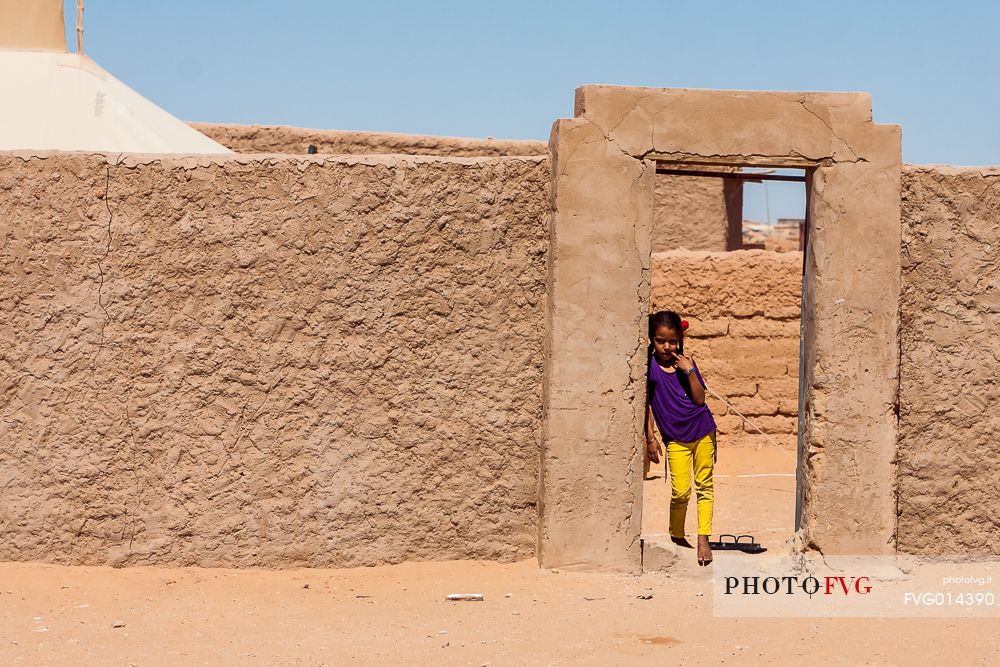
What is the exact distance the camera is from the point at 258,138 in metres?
11.1

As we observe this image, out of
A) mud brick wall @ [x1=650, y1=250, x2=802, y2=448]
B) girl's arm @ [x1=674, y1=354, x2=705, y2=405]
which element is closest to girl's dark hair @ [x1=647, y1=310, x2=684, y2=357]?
girl's arm @ [x1=674, y1=354, x2=705, y2=405]

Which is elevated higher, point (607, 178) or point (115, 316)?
point (607, 178)

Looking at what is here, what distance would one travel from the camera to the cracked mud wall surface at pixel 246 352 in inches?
208

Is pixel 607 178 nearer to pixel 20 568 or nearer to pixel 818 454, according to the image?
pixel 818 454

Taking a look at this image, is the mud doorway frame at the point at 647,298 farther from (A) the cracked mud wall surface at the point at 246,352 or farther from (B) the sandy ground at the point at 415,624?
(B) the sandy ground at the point at 415,624

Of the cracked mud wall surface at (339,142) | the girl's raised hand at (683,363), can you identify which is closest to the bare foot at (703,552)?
the girl's raised hand at (683,363)

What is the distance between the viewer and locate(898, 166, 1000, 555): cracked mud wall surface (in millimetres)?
5508

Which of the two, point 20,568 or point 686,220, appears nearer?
point 20,568

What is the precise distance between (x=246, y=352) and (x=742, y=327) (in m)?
5.53

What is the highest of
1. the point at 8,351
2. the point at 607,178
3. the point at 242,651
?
the point at 607,178

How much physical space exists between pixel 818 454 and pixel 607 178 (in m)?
1.56

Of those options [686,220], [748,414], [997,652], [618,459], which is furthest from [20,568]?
[686,220]

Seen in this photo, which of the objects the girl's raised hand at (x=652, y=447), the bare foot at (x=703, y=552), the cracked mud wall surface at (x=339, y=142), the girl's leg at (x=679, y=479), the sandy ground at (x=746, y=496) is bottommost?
the sandy ground at (x=746, y=496)

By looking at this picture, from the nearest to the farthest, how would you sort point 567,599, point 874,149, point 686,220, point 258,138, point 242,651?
point 242,651 < point 567,599 < point 874,149 < point 258,138 < point 686,220
